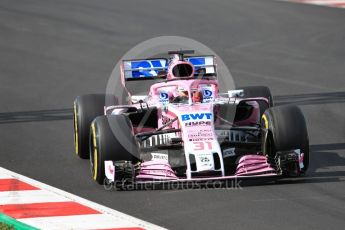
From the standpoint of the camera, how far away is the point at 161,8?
96.2 feet

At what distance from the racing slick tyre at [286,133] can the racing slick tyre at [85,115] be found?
2671mm

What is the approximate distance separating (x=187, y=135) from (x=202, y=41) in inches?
489

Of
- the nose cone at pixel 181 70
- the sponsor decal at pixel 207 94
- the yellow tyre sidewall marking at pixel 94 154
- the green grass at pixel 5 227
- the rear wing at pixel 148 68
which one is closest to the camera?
the green grass at pixel 5 227

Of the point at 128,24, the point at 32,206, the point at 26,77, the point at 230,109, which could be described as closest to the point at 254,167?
the point at 230,109

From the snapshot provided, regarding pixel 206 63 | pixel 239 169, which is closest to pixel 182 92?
pixel 206 63

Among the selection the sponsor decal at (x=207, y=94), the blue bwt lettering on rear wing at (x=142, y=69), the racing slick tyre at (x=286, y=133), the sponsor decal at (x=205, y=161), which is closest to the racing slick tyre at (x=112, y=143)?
the sponsor decal at (x=205, y=161)

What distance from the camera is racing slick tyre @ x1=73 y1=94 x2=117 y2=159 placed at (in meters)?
14.9

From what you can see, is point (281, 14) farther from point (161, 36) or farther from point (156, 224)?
point (156, 224)

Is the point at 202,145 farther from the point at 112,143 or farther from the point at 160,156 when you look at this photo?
the point at 112,143

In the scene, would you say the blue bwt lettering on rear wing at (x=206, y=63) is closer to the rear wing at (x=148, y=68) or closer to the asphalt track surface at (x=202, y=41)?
the rear wing at (x=148, y=68)

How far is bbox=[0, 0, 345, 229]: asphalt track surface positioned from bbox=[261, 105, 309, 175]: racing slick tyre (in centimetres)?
45

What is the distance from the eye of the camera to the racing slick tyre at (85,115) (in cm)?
1488

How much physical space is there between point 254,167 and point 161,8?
1678 centimetres

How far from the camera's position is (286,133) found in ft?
43.8
